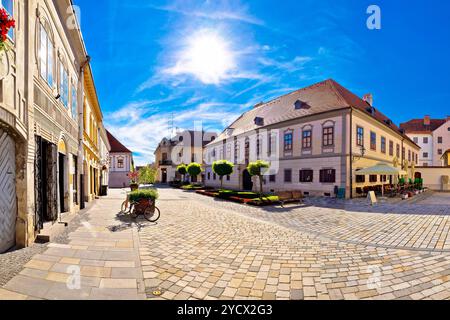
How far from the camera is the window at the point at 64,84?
27.6 ft

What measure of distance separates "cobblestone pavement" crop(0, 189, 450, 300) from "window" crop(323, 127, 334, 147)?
1189 cm

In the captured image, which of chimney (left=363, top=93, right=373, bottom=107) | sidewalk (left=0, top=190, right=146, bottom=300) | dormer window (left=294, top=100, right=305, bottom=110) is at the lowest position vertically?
sidewalk (left=0, top=190, right=146, bottom=300)

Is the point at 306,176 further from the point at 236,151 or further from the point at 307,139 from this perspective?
the point at 236,151

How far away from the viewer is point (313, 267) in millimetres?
4367

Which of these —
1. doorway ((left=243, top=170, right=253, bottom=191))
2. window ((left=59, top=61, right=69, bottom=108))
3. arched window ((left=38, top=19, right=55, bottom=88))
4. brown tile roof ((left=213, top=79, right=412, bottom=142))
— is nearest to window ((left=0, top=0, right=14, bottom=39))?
arched window ((left=38, top=19, right=55, bottom=88))

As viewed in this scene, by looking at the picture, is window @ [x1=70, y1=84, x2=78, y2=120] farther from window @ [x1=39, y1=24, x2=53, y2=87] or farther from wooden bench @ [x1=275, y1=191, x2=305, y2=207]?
wooden bench @ [x1=275, y1=191, x2=305, y2=207]

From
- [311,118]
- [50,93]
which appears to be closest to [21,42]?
[50,93]

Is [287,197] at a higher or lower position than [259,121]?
lower

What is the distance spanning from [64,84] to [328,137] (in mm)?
17630

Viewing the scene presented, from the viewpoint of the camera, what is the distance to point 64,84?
29.7ft

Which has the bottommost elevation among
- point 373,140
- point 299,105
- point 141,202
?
point 141,202

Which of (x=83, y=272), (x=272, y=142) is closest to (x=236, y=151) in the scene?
(x=272, y=142)

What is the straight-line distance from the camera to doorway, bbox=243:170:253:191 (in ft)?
95.6
